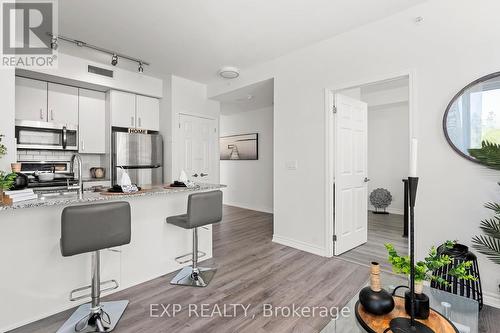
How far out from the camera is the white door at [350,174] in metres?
3.29

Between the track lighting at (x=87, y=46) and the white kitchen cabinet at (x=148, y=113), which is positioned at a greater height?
the track lighting at (x=87, y=46)

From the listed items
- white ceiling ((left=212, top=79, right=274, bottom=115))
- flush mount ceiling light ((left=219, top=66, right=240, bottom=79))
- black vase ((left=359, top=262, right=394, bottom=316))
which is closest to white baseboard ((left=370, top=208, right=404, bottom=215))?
white ceiling ((left=212, top=79, right=274, bottom=115))

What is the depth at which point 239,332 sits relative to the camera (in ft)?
6.02

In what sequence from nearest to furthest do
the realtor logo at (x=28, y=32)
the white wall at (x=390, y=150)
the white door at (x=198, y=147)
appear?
1. the realtor logo at (x=28, y=32)
2. the white door at (x=198, y=147)
3. the white wall at (x=390, y=150)

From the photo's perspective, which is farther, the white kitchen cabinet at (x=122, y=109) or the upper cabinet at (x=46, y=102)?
the white kitchen cabinet at (x=122, y=109)

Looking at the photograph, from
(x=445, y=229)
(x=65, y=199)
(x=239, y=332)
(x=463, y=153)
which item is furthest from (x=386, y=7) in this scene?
(x=65, y=199)

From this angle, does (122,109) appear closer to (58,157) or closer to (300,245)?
(58,157)

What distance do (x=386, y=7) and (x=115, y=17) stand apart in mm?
2887

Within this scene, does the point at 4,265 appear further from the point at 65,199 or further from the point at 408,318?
the point at 408,318

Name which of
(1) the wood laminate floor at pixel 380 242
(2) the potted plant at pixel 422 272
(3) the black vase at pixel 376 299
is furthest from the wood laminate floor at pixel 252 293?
(2) the potted plant at pixel 422 272

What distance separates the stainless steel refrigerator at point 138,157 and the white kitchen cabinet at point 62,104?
68 centimetres

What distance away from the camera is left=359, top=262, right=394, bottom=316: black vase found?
1.32 m

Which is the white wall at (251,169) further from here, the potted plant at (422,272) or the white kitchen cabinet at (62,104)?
the potted plant at (422,272)

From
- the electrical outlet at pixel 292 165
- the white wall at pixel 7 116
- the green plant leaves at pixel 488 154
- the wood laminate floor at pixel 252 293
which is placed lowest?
the wood laminate floor at pixel 252 293
